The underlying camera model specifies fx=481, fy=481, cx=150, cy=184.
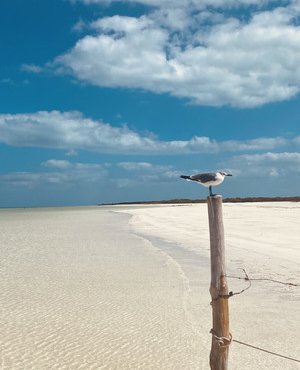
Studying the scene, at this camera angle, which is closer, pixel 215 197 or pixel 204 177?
pixel 215 197

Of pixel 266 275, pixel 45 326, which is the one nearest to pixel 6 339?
pixel 45 326

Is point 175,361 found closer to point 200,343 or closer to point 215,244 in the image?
point 200,343

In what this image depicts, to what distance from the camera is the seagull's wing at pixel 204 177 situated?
5.11 metres

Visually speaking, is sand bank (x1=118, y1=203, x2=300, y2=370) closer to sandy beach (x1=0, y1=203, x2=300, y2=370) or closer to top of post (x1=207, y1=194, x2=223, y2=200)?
sandy beach (x1=0, y1=203, x2=300, y2=370)

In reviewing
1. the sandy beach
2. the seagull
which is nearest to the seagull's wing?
the seagull

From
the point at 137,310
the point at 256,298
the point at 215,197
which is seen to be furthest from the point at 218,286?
the point at 256,298

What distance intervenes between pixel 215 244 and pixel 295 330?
2839 mm

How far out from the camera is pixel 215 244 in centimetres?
505

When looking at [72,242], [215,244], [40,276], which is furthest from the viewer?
[72,242]

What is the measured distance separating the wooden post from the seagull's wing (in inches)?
8.0

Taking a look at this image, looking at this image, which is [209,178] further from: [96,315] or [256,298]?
[256,298]

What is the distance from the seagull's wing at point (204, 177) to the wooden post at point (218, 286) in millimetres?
202

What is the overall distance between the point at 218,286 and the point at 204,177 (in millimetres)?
1168

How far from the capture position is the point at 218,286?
5.10 m
